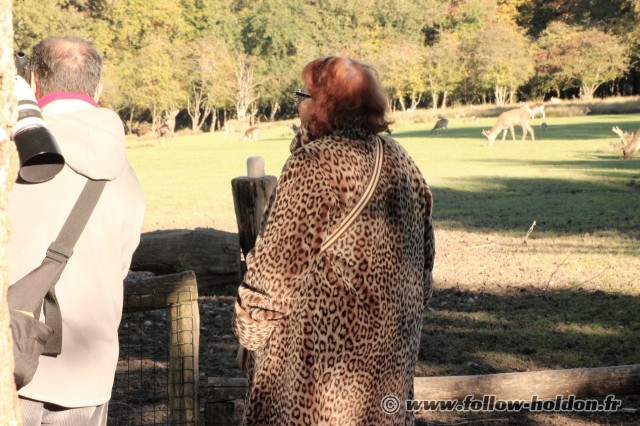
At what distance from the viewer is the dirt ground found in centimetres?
710

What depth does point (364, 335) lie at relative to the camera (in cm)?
299

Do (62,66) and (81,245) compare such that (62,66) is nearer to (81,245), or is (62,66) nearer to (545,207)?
(81,245)

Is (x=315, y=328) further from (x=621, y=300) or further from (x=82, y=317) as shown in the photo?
(x=621, y=300)

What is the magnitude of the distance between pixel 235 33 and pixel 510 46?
96.8 feet

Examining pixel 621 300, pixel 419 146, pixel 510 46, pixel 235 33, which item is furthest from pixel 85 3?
pixel 621 300

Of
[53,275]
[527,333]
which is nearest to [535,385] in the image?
[53,275]

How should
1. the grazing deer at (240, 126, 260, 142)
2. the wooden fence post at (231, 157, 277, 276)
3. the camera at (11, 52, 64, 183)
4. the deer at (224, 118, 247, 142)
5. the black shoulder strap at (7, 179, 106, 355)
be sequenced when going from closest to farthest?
the camera at (11, 52, 64, 183) < the black shoulder strap at (7, 179, 106, 355) < the wooden fence post at (231, 157, 277, 276) < the grazing deer at (240, 126, 260, 142) < the deer at (224, 118, 247, 142)

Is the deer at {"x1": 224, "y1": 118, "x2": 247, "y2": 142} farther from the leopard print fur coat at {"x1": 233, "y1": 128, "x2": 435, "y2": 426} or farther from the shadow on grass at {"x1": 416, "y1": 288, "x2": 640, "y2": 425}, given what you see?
the leopard print fur coat at {"x1": 233, "y1": 128, "x2": 435, "y2": 426}

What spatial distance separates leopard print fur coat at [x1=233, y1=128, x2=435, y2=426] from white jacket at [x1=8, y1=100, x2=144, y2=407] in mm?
429

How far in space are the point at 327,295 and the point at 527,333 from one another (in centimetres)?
563

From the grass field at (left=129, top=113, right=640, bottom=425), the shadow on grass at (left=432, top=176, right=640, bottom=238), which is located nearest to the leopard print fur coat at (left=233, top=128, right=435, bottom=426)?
the grass field at (left=129, top=113, right=640, bottom=425)

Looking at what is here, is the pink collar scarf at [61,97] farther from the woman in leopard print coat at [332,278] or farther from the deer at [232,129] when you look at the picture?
the deer at [232,129]

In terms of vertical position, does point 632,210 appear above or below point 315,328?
below

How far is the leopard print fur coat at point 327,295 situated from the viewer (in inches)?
115
